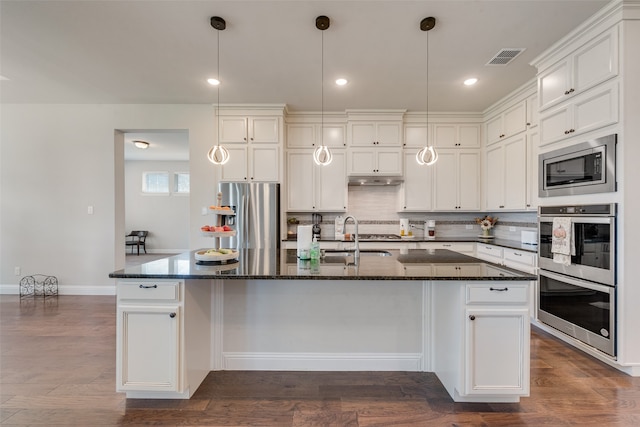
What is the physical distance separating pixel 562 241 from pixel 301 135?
3475 mm

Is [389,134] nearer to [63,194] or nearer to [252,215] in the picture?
[252,215]

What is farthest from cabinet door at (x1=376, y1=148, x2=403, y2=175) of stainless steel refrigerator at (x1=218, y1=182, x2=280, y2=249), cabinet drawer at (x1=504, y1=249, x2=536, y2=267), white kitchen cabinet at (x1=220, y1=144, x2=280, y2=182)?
cabinet drawer at (x1=504, y1=249, x2=536, y2=267)

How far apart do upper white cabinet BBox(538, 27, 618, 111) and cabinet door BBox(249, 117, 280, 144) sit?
3.15 meters

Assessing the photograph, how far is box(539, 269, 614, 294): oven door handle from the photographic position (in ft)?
7.51

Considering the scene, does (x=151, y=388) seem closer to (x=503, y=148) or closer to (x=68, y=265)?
(x=68, y=265)

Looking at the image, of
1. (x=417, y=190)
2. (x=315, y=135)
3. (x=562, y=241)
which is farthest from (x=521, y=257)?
(x=315, y=135)

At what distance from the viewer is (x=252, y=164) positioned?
4320 mm

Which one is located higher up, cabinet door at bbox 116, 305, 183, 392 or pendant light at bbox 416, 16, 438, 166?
pendant light at bbox 416, 16, 438, 166

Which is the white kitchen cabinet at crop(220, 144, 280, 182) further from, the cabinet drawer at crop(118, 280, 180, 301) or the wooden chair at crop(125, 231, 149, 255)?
the wooden chair at crop(125, 231, 149, 255)

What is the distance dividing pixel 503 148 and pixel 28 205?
22.6 ft

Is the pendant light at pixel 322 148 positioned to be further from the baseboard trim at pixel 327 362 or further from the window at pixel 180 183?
the window at pixel 180 183

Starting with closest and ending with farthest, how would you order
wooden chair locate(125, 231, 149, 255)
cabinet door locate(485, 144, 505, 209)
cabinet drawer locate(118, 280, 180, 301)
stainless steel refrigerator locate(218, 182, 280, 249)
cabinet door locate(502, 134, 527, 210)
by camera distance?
cabinet drawer locate(118, 280, 180, 301) < cabinet door locate(502, 134, 527, 210) < cabinet door locate(485, 144, 505, 209) < stainless steel refrigerator locate(218, 182, 280, 249) < wooden chair locate(125, 231, 149, 255)

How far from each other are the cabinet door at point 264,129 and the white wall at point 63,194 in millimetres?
780

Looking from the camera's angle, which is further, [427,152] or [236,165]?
[236,165]
